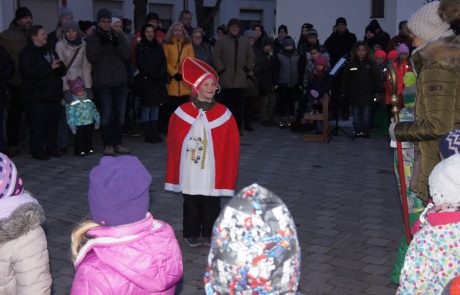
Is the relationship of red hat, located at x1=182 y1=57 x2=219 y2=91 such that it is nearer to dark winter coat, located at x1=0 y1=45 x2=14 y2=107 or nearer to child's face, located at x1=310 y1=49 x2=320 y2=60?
dark winter coat, located at x1=0 y1=45 x2=14 y2=107

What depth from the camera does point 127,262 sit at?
274cm

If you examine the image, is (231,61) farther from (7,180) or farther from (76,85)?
(7,180)

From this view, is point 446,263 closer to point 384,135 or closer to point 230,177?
point 230,177

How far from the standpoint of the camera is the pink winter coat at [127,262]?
2.73m

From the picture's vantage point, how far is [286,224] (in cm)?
209

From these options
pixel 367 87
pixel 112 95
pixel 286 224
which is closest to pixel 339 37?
pixel 367 87

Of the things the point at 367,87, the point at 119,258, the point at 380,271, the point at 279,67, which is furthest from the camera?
the point at 279,67

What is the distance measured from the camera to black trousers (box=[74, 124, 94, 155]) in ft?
31.6

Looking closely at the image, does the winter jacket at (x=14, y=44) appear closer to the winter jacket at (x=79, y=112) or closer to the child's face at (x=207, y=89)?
the winter jacket at (x=79, y=112)

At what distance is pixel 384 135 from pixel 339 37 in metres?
3.27

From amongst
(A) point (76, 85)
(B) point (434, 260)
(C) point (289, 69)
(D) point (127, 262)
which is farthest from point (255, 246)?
(C) point (289, 69)

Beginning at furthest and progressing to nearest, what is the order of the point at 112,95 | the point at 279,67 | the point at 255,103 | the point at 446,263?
1. the point at 255,103
2. the point at 279,67
3. the point at 112,95
4. the point at 446,263

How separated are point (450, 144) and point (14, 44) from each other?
764 cm

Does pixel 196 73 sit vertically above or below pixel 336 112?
above
